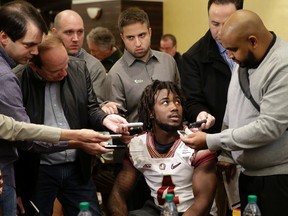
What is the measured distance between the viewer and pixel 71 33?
424 cm

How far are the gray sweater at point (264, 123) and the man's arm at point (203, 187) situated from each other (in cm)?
27

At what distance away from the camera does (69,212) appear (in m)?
3.24

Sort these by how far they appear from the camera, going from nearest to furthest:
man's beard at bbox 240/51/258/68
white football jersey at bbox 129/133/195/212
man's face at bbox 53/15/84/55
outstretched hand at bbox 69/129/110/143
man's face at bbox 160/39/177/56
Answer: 1. man's beard at bbox 240/51/258/68
2. outstretched hand at bbox 69/129/110/143
3. white football jersey at bbox 129/133/195/212
4. man's face at bbox 53/15/84/55
5. man's face at bbox 160/39/177/56

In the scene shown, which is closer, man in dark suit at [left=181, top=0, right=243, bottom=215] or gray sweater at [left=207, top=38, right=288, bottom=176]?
gray sweater at [left=207, top=38, right=288, bottom=176]

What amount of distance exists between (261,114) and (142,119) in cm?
98

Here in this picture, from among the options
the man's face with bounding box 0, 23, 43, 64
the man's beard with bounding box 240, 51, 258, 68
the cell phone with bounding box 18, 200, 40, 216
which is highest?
the man's face with bounding box 0, 23, 43, 64

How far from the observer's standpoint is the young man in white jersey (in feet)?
10.0

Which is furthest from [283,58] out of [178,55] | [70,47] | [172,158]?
[178,55]

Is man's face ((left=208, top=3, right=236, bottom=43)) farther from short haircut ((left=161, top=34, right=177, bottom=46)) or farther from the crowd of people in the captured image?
short haircut ((left=161, top=34, right=177, bottom=46))

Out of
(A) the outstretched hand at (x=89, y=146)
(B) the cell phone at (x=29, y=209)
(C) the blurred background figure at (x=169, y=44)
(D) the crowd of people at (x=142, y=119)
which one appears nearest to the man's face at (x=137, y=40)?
(D) the crowd of people at (x=142, y=119)

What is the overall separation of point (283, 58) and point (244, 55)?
0.62ft

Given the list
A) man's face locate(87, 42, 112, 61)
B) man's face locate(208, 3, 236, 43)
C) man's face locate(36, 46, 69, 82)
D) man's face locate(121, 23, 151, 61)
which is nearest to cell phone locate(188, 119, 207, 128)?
man's face locate(208, 3, 236, 43)

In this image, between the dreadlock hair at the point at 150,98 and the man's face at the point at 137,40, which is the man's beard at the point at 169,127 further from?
the man's face at the point at 137,40

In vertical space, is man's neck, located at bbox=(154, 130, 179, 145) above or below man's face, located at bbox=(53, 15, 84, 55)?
below
